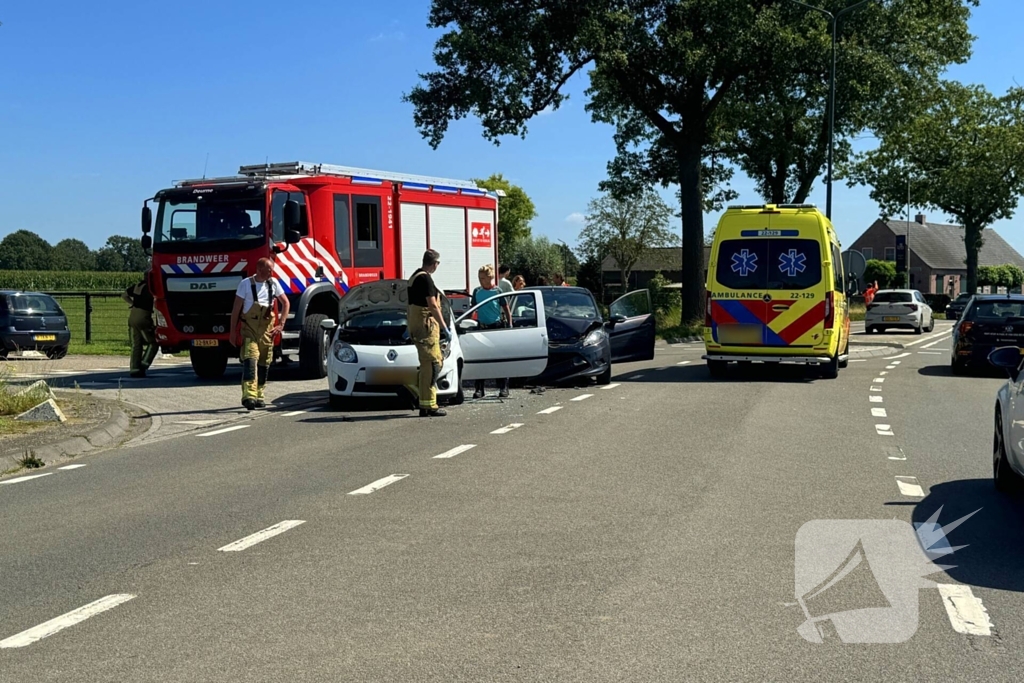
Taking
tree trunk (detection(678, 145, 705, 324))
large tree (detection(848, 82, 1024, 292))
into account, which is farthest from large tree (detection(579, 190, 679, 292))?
tree trunk (detection(678, 145, 705, 324))

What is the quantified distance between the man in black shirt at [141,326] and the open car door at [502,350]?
21.2 feet

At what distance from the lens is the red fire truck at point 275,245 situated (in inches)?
724

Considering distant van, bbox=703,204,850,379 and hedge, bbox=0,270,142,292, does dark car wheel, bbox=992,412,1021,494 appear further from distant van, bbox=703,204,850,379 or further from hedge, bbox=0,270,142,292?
hedge, bbox=0,270,142,292

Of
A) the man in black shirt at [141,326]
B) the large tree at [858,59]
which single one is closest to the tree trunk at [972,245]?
the large tree at [858,59]

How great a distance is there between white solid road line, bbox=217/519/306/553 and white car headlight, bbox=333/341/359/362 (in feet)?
23.2

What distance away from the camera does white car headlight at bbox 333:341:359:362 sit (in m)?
14.7

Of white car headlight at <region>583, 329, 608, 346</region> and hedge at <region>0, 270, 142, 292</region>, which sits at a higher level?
hedge at <region>0, 270, 142, 292</region>

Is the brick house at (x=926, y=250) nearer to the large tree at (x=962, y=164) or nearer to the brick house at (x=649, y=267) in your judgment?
the brick house at (x=649, y=267)

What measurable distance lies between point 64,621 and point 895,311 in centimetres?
4037

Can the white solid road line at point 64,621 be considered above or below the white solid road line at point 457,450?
above

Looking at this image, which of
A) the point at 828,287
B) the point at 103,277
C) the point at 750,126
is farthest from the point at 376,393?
the point at 103,277

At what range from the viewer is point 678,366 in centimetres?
2289

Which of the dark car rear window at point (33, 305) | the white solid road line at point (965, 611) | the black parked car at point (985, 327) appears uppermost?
the dark car rear window at point (33, 305)

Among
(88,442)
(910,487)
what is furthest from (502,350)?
(910,487)
